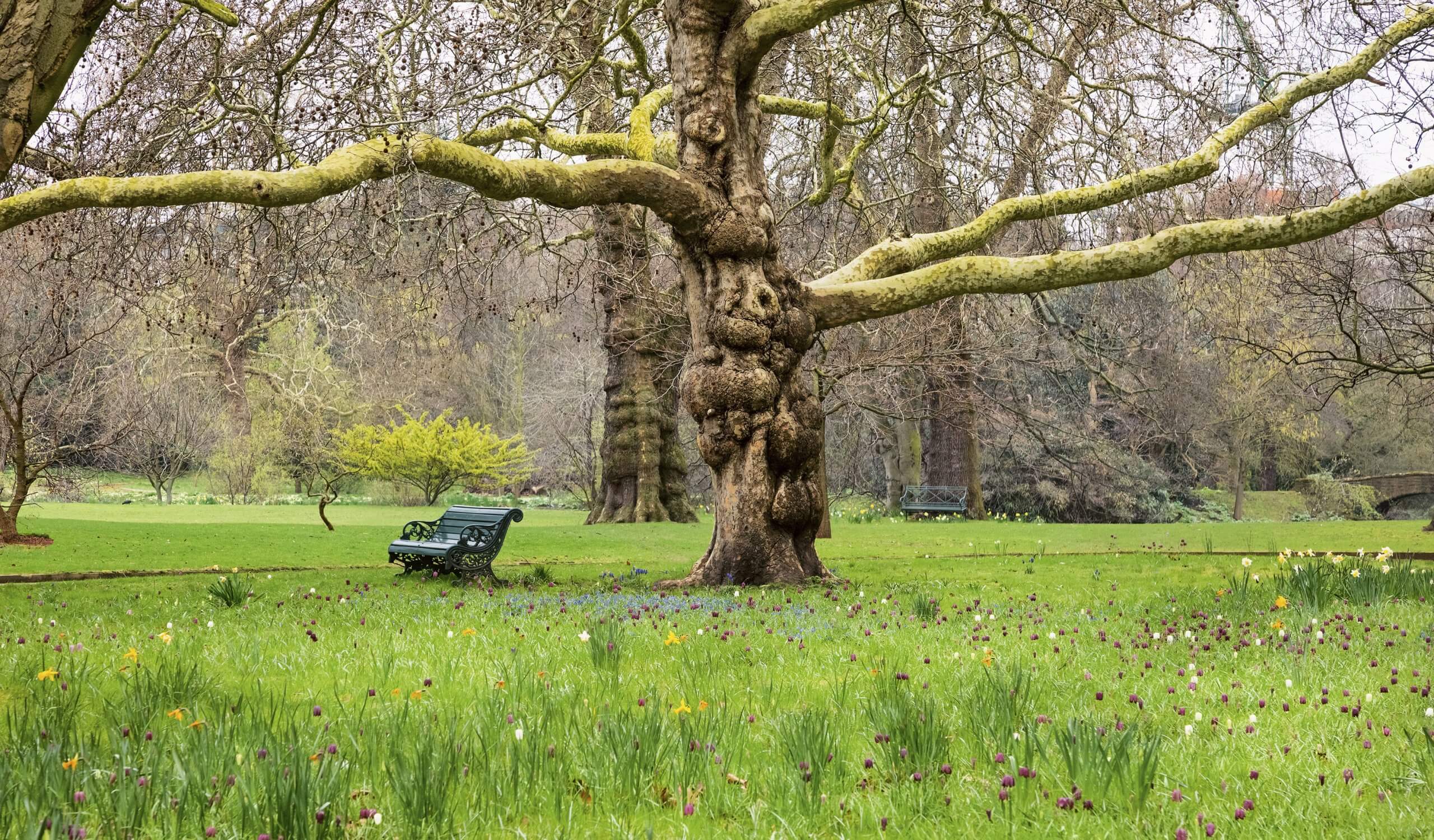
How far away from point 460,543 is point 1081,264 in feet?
21.1

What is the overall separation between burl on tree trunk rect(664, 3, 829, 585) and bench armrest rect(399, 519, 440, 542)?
3601mm

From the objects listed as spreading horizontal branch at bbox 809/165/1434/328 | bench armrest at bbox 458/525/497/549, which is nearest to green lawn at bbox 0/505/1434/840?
bench armrest at bbox 458/525/497/549

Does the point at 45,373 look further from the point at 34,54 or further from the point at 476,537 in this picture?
the point at 34,54

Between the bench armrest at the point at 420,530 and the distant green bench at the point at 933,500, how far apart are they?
12080 millimetres

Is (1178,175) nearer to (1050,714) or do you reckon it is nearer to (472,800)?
(1050,714)

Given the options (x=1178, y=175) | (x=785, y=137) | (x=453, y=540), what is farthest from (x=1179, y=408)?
(x=453, y=540)

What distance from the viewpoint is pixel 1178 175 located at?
10.9 meters

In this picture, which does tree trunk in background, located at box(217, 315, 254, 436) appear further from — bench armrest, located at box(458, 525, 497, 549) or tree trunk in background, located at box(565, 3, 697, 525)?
bench armrest, located at box(458, 525, 497, 549)

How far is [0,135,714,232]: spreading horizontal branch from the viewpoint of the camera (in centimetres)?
704

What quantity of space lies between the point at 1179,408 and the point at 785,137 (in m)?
16.7

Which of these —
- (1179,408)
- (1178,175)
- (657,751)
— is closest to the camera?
(657,751)

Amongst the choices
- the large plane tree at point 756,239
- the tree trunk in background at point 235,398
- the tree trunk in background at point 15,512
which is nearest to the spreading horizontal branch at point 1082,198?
the large plane tree at point 756,239

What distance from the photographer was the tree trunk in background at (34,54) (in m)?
3.23

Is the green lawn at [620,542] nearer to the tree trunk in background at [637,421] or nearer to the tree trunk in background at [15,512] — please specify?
the tree trunk in background at [15,512]
